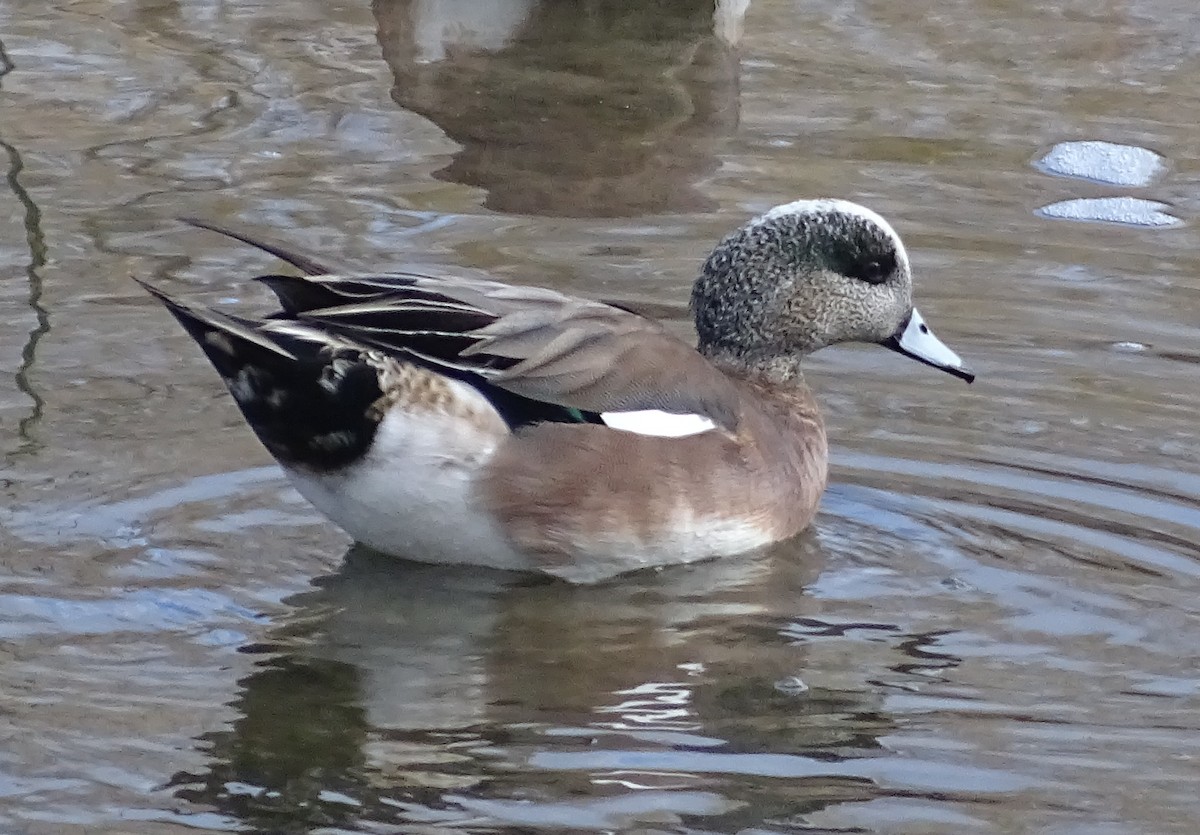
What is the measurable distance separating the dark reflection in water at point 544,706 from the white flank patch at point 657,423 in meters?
0.32

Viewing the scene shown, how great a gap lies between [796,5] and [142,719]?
6.24 metres

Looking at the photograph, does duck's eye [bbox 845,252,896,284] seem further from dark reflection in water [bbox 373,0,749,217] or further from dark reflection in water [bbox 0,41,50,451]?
dark reflection in water [bbox 0,41,50,451]

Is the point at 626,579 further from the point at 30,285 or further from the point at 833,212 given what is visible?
the point at 30,285

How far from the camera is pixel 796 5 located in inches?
369

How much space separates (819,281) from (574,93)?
3.05 meters

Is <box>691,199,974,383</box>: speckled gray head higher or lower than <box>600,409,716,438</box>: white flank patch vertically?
higher

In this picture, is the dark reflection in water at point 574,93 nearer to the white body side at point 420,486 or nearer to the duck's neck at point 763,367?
the duck's neck at point 763,367

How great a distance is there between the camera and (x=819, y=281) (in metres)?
5.19

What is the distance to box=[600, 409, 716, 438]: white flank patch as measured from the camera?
15.2 ft

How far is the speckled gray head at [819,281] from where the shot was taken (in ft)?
17.0

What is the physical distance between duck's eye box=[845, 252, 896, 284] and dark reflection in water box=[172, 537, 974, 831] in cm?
69

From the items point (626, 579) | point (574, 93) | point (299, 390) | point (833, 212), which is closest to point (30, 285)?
point (299, 390)

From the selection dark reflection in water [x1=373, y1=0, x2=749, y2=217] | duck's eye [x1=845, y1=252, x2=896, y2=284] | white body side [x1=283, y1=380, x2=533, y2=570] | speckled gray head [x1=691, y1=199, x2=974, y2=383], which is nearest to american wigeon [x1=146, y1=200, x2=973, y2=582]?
white body side [x1=283, y1=380, x2=533, y2=570]

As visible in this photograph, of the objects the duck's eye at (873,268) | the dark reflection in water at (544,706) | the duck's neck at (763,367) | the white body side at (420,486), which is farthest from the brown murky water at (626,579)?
the duck's eye at (873,268)
